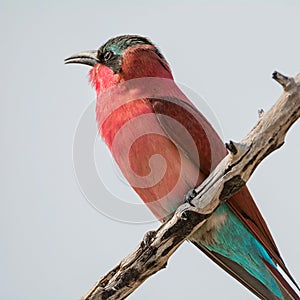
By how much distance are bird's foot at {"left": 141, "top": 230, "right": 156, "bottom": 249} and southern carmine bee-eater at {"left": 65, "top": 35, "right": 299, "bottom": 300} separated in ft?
0.95

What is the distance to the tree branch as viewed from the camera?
2512 mm

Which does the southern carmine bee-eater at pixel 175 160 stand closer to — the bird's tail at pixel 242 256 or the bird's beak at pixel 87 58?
the bird's tail at pixel 242 256

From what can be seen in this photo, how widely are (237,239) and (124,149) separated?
0.71 m

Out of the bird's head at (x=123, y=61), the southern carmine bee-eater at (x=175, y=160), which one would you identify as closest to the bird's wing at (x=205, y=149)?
the southern carmine bee-eater at (x=175, y=160)

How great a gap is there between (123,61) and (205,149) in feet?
2.26

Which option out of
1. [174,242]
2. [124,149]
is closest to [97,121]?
[124,149]

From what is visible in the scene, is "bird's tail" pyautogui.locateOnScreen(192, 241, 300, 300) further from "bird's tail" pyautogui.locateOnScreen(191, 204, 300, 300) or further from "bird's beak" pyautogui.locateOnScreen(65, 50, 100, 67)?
"bird's beak" pyautogui.locateOnScreen(65, 50, 100, 67)

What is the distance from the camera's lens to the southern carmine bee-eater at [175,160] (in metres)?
3.30

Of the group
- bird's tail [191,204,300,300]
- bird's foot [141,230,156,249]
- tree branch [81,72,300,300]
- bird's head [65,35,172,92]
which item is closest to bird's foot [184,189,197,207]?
tree branch [81,72,300,300]

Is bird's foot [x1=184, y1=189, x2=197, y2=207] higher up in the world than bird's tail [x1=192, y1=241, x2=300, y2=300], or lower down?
higher up

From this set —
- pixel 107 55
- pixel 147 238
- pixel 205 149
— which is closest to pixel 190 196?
pixel 147 238

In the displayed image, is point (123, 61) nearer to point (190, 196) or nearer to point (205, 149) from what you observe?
point (205, 149)

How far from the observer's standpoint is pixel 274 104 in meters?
2.53

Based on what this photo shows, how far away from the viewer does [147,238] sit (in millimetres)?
3027
